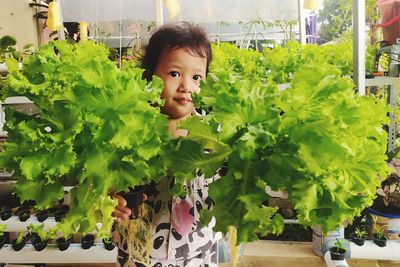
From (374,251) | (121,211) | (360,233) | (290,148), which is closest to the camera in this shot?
(290,148)

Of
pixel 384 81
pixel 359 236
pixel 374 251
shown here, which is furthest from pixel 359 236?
pixel 384 81

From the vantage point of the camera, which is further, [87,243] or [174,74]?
[87,243]

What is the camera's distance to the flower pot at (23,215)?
1949 mm

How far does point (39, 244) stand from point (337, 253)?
3.93 ft

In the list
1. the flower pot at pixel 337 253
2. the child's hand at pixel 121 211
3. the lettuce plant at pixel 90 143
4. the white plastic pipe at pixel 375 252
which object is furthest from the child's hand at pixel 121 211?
the white plastic pipe at pixel 375 252

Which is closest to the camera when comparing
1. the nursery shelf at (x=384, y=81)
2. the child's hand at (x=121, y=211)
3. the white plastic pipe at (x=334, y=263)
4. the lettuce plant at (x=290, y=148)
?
the lettuce plant at (x=290, y=148)

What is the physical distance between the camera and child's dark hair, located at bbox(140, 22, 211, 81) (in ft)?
3.15

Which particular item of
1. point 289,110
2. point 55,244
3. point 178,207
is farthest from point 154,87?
point 55,244

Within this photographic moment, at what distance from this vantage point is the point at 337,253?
158 centimetres

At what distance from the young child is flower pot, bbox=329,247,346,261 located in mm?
732

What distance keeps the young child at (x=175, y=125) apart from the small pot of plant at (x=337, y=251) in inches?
28.8

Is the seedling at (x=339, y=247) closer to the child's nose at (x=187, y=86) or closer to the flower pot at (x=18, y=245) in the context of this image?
the child's nose at (x=187, y=86)

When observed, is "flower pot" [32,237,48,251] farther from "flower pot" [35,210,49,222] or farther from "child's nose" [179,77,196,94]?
"child's nose" [179,77,196,94]

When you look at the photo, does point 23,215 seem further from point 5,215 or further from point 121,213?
point 121,213
